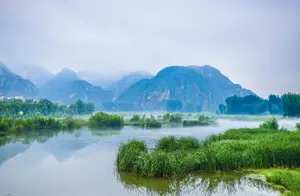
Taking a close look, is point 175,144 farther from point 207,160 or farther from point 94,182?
point 94,182

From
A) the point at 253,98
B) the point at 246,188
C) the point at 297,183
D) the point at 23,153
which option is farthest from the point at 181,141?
the point at 253,98

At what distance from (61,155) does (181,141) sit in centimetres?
911

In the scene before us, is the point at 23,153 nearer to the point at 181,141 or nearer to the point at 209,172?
the point at 181,141

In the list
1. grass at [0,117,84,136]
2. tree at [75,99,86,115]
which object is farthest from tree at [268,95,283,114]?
grass at [0,117,84,136]

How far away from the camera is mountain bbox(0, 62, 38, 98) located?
556 feet

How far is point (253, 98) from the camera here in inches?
4579

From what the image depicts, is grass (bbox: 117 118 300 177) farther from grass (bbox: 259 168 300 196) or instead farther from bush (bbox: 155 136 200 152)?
grass (bbox: 259 168 300 196)

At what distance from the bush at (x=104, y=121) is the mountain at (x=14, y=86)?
14450cm

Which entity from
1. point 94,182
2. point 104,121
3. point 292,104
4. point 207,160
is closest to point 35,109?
point 104,121

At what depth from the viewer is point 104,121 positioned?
143ft

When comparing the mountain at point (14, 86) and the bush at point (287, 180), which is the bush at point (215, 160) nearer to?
the bush at point (287, 180)

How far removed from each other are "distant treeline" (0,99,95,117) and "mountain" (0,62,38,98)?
102525mm

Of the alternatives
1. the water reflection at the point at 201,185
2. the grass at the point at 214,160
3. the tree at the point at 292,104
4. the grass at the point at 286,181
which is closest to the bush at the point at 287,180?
the grass at the point at 286,181

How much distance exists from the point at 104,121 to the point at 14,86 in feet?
506
